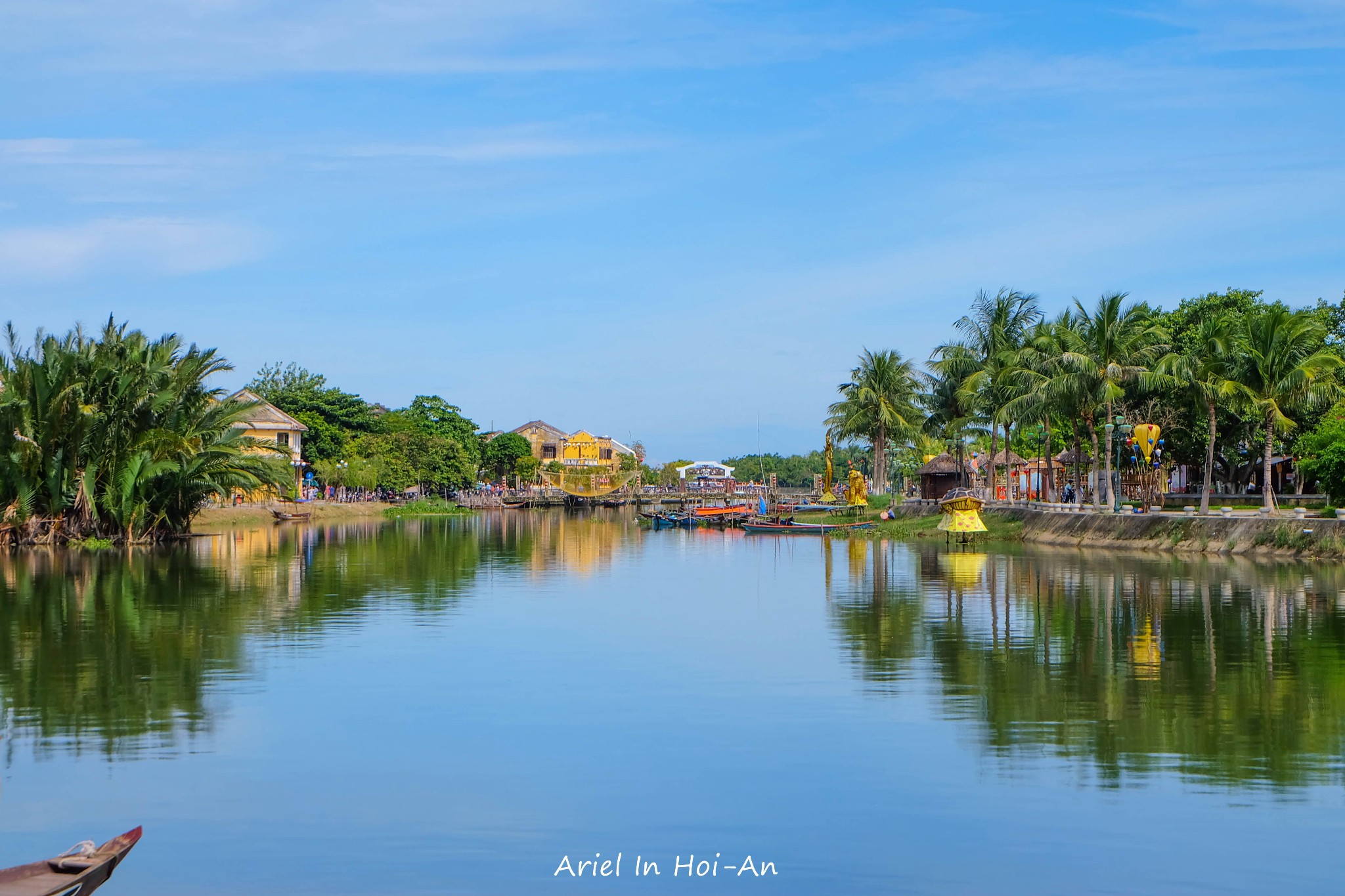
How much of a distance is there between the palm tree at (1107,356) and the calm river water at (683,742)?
68.0 ft

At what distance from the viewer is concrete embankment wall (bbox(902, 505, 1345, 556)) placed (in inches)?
1312

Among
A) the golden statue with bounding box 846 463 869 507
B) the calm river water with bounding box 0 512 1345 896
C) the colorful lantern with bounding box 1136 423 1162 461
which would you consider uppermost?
the colorful lantern with bounding box 1136 423 1162 461

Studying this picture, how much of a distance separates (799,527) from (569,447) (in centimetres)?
8800

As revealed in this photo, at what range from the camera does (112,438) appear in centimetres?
3966

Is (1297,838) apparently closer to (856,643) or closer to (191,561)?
(856,643)

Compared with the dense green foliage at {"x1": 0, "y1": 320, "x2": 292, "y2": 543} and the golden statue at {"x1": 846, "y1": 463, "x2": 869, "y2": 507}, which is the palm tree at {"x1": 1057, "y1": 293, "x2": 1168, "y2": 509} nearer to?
the golden statue at {"x1": 846, "y1": 463, "x2": 869, "y2": 507}

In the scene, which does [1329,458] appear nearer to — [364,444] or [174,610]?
[174,610]

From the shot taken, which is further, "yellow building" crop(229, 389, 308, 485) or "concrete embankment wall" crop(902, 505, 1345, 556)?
"yellow building" crop(229, 389, 308, 485)

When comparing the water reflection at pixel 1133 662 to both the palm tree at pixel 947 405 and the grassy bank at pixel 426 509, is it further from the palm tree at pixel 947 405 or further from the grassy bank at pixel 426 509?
the grassy bank at pixel 426 509

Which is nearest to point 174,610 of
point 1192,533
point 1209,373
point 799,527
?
point 1192,533

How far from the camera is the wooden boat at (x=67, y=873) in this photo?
6629 mm

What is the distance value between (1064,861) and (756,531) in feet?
166

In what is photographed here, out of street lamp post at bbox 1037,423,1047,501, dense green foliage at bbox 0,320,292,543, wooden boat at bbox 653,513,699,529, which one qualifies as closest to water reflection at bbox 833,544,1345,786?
dense green foliage at bbox 0,320,292,543

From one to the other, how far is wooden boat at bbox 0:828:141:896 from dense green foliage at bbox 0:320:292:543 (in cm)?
3354
